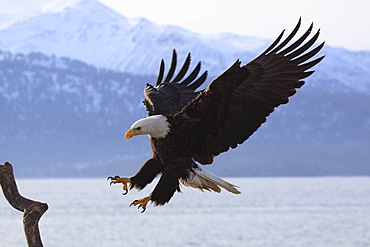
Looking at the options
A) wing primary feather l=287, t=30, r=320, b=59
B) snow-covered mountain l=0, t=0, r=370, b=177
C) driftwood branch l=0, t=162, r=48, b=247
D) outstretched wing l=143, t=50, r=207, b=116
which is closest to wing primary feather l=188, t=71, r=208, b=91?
outstretched wing l=143, t=50, r=207, b=116

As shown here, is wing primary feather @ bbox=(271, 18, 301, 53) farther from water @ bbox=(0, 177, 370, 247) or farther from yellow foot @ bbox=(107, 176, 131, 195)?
water @ bbox=(0, 177, 370, 247)

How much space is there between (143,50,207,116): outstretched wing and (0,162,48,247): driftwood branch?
2.85 m

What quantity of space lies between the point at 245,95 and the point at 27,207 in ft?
8.07

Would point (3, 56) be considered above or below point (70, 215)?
above

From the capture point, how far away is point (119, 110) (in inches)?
5778

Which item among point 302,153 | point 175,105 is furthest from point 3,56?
point 175,105

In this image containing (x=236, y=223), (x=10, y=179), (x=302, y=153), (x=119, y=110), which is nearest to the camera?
(x=10, y=179)

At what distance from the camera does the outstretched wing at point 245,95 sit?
18.8 ft

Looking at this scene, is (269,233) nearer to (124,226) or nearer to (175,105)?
(124,226)

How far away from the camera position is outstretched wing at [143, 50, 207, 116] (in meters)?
7.04

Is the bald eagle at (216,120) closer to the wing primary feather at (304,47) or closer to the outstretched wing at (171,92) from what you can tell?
the wing primary feather at (304,47)

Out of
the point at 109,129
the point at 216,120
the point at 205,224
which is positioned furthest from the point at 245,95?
the point at 109,129

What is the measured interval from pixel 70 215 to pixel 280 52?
45.9 m

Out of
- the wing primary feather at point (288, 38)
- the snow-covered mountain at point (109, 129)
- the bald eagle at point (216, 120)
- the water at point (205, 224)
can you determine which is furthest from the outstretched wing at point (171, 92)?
the snow-covered mountain at point (109, 129)
